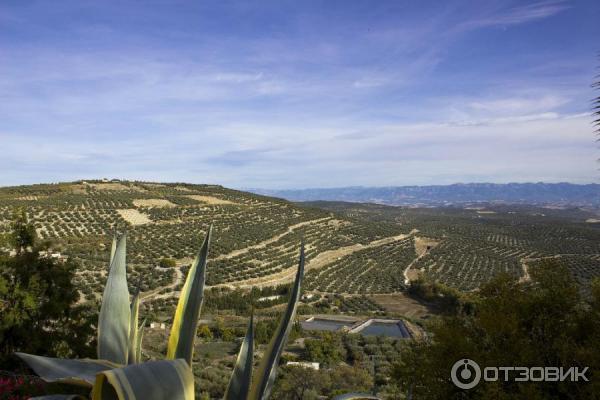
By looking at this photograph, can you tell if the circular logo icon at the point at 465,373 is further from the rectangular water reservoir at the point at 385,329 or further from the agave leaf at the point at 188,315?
the rectangular water reservoir at the point at 385,329

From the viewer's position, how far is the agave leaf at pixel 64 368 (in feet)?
6.09

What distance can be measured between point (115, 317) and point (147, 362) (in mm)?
1435

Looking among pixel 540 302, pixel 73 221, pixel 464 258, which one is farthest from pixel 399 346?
pixel 464 258

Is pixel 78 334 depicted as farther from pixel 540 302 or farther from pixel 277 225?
pixel 277 225

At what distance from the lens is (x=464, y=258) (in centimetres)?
5506

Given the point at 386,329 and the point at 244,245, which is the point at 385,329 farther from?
the point at 244,245

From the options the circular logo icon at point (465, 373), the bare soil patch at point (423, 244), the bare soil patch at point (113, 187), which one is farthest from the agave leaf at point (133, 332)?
the bare soil patch at point (113, 187)

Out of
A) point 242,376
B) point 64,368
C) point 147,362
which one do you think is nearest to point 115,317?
point 64,368

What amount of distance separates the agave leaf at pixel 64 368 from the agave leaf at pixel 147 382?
1.08 ft

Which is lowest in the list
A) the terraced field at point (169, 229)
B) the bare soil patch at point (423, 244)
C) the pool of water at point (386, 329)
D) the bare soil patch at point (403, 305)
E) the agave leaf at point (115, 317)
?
the bare soil patch at point (403, 305)

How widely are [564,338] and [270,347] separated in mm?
5651

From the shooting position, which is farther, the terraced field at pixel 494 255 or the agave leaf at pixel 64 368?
the terraced field at pixel 494 255

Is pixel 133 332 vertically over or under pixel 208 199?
under

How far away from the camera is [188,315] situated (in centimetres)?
252
